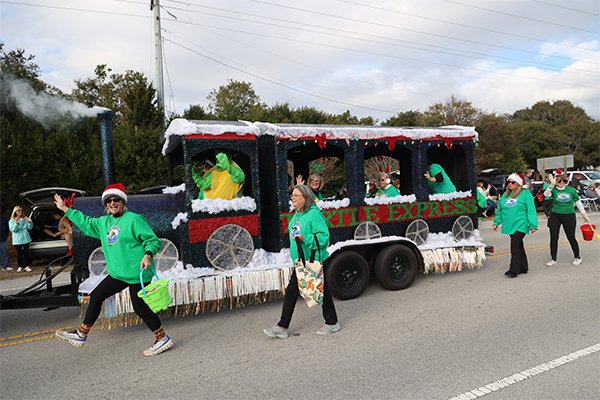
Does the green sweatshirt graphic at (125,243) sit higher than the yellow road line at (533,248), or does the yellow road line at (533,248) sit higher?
the green sweatshirt graphic at (125,243)

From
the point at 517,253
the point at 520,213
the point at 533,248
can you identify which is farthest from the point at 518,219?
the point at 533,248

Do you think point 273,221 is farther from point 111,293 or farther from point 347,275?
point 111,293

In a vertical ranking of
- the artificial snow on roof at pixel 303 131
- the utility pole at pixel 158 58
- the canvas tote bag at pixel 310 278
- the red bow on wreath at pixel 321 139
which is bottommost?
the canvas tote bag at pixel 310 278

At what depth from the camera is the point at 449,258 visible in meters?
6.52

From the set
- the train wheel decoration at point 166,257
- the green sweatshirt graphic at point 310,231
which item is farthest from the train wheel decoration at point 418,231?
the train wheel decoration at point 166,257

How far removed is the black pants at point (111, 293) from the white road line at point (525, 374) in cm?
286

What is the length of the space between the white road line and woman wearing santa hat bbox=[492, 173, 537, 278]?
2.81 metres

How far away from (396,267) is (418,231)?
72cm

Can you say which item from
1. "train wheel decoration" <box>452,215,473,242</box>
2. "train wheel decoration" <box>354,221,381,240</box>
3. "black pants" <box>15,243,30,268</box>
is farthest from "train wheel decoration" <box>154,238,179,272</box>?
"black pants" <box>15,243,30,268</box>

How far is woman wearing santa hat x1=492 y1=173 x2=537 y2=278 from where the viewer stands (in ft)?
21.5

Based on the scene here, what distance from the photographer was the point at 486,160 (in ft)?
96.0

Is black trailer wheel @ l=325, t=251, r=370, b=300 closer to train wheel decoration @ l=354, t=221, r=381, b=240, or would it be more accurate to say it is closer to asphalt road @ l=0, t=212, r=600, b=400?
asphalt road @ l=0, t=212, r=600, b=400

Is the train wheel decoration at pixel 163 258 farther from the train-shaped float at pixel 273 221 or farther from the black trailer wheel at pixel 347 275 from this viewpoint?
the black trailer wheel at pixel 347 275

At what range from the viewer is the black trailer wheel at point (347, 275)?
546 centimetres
